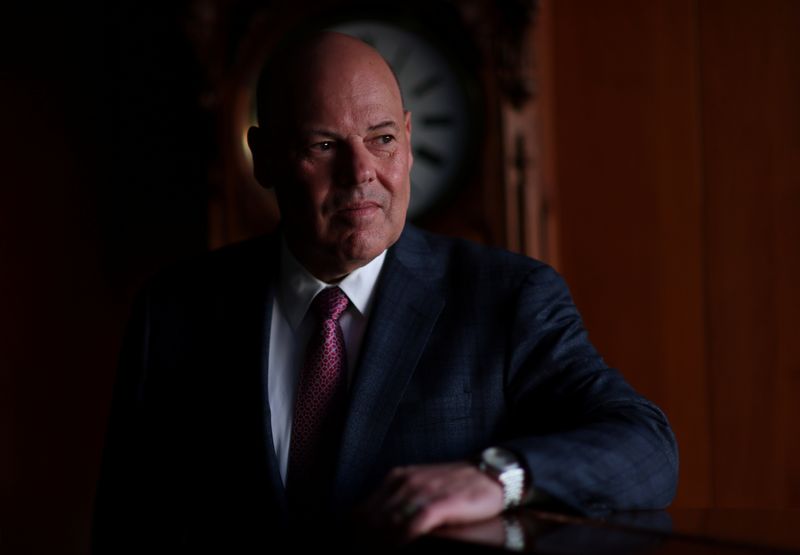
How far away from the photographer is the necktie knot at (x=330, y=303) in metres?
1.76

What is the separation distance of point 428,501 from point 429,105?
187 centimetres

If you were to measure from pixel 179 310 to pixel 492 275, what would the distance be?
619 millimetres

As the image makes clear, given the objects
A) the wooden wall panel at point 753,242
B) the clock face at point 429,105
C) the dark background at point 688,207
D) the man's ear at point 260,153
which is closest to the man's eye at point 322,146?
the man's ear at point 260,153

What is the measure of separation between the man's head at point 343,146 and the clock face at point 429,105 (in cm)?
103

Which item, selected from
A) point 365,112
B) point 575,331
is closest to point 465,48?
point 365,112

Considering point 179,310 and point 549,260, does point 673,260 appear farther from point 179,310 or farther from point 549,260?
point 179,310

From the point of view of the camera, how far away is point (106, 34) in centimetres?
372

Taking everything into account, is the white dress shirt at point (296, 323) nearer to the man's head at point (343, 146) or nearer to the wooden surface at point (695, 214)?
the man's head at point (343, 146)

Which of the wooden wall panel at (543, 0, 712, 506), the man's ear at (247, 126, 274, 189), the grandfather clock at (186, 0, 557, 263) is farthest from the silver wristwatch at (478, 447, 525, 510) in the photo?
the wooden wall panel at (543, 0, 712, 506)

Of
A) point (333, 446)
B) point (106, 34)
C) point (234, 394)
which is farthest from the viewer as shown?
point (106, 34)

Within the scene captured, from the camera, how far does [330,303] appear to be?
1.77 m

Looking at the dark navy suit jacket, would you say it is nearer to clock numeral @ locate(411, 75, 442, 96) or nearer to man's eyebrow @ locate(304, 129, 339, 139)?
man's eyebrow @ locate(304, 129, 339, 139)

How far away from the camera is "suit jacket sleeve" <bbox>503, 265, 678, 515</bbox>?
4.22 feet

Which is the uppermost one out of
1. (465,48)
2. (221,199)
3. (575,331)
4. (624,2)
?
(624,2)
